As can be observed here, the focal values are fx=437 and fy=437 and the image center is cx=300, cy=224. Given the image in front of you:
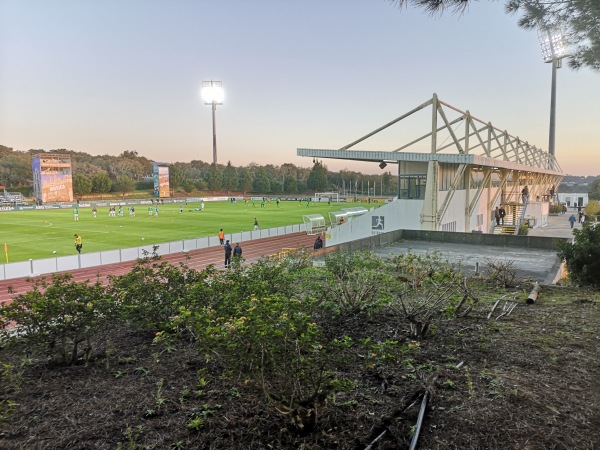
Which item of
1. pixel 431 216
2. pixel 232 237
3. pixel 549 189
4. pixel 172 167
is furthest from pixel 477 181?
pixel 172 167

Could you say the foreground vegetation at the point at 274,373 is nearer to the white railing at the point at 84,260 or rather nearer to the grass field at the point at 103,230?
the white railing at the point at 84,260

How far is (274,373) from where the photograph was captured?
13.3 ft

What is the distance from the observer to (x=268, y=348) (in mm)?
3947

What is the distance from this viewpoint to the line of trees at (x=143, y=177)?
9531 cm

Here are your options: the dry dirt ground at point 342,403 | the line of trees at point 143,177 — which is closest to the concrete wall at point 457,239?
the dry dirt ground at point 342,403

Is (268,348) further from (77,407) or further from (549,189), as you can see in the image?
(549,189)

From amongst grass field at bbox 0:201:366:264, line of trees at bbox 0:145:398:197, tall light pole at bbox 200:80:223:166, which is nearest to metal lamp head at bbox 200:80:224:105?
tall light pole at bbox 200:80:223:166

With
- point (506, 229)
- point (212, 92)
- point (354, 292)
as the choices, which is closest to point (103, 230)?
point (506, 229)

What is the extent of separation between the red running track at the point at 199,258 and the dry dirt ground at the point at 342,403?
32.5ft

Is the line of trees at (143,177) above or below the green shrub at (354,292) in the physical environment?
above

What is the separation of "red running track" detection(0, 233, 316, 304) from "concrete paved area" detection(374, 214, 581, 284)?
5.18 metres

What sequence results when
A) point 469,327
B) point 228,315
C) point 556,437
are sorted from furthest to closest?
Answer: point 469,327 → point 228,315 → point 556,437

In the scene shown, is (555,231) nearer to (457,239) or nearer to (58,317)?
(457,239)

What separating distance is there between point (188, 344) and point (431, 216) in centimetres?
2043
